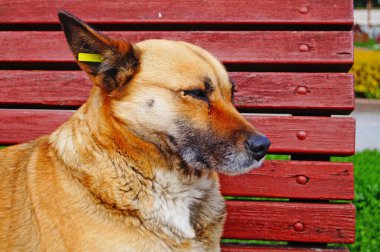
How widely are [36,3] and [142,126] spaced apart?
1.36 metres

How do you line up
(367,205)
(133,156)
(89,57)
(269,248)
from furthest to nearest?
(367,205), (269,248), (133,156), (89,57)

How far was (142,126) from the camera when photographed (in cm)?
269

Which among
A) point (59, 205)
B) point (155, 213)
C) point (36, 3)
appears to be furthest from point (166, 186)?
point (36, 3)

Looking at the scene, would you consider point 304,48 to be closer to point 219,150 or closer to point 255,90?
point 255,90

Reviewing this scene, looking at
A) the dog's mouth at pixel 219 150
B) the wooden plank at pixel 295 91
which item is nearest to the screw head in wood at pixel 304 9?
the wooden plank at pixel 295 91

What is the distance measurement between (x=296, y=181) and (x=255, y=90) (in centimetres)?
59

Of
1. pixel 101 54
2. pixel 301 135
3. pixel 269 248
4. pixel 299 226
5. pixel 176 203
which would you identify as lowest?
pixel 269 248

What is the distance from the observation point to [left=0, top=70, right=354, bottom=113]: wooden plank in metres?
3.33

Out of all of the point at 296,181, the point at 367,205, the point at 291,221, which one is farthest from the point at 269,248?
the point at 367,205

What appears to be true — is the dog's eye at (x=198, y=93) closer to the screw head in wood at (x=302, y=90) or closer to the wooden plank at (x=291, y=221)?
the screw head in wood at (x=302, y=90)

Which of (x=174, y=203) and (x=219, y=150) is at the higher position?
(x=219, y=150)

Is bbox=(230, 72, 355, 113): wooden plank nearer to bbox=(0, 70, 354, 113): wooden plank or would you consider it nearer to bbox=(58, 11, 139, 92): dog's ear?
bbox=(0, 70, 354, 113): wooden plank

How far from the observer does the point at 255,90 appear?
11.2 ft

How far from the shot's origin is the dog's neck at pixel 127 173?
2668 millimetres
